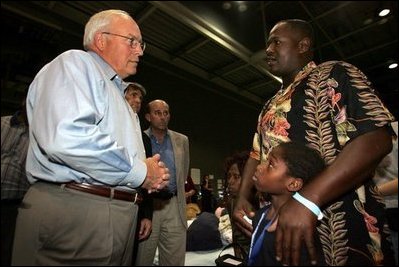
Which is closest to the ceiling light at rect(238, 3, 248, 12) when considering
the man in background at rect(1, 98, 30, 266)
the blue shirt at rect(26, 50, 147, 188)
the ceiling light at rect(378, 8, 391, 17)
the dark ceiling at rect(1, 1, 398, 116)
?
the dark ceiling at rect(1, 1, 398, 116)

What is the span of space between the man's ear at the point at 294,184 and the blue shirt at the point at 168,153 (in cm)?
40

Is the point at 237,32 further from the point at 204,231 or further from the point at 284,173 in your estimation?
the point at 204,231

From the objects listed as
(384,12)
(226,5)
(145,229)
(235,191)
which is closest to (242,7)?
(226,5)

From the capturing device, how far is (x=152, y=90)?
88cm

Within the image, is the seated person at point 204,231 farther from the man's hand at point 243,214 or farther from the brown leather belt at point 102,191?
the brown leather belt at point 102,191

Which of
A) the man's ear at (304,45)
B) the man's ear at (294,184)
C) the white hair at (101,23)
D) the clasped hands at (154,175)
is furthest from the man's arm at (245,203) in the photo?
the white hair at (101,23)

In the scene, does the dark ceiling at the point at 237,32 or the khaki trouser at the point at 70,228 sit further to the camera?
the dark ceiling at the point at 237,32

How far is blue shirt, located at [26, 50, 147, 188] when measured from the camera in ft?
2.07

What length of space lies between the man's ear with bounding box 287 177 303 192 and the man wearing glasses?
37 cm

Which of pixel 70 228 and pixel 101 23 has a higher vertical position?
pixel 101 23

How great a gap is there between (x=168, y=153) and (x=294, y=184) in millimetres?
448

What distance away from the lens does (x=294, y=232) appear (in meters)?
0.51

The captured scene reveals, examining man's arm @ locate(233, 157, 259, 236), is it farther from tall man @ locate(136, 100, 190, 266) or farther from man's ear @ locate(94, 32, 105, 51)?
man's ear @ locate(94, 32, 105, 51)

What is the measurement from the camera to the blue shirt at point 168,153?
37.5 inches
